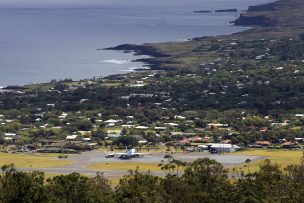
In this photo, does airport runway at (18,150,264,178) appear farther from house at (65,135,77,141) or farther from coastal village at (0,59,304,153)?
house at (65,135,77,141)

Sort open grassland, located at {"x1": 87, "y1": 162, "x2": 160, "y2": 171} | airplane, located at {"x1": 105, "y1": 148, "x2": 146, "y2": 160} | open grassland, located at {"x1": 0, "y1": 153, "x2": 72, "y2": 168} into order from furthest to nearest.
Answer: airplane, located at {"x1": 105, "y1": 148, "x2": 146, "y2": 160}, open grassland, located at {"x1": 0, "y1": 153, "x2": 72, "y2": 168}, open grassland, located at {"x1": 87, "y1": 162, "x2": 160, "y2": 171}

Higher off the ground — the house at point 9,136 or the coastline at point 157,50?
the coastline at point 157,50

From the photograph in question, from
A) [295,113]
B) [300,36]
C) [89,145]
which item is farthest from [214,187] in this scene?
[300,36]

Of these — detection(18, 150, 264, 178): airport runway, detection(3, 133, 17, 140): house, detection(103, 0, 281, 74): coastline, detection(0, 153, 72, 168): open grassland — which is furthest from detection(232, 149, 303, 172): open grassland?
detection(103, 0, 281, 74): coastline

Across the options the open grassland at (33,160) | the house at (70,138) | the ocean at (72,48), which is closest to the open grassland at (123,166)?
the open grassland at (33,160)

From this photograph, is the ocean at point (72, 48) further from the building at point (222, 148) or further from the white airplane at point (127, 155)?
the building at point (222, 148)

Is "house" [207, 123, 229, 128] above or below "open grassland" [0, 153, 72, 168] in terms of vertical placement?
above
